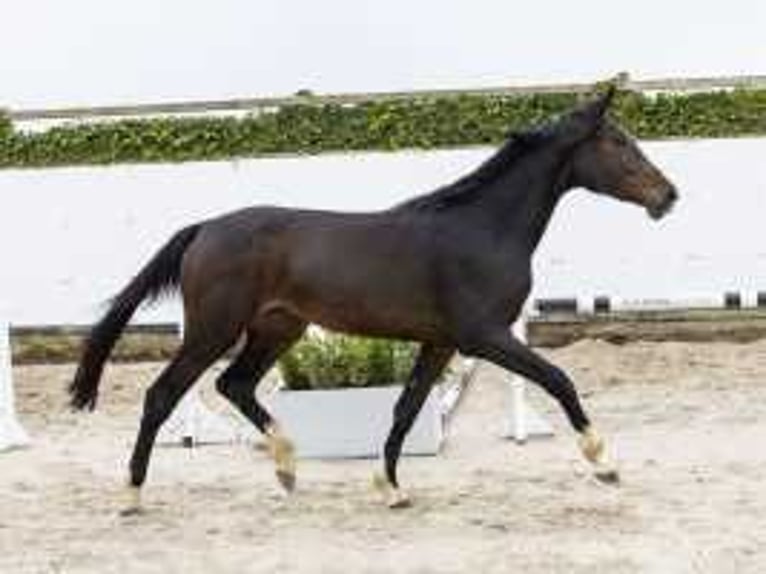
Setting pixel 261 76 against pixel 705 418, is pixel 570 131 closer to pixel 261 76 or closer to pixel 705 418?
pixel 705 418

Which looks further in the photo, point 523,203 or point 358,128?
point 358,128

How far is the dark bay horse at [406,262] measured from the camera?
6738mm

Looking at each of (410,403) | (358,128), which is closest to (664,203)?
(410,403)

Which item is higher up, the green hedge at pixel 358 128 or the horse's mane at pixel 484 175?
the horse's mane at pixel 484 175

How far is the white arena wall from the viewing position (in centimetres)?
1169

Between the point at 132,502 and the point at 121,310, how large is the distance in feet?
2.62

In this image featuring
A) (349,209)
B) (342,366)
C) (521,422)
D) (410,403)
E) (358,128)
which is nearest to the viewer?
(410,403)

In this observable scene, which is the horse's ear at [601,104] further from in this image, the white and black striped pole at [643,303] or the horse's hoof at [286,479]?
the white and black striped pole at [643,303]

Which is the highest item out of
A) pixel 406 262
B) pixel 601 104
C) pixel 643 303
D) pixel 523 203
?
pixel 601 104

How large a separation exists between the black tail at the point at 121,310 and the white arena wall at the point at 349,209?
424 centimetres

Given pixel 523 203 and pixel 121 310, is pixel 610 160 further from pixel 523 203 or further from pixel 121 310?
pixel 121 310

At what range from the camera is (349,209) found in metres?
12.2

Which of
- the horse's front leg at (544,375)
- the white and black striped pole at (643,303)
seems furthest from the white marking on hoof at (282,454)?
the white and black striped pole at (643,303)

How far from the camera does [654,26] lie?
40.9ft
